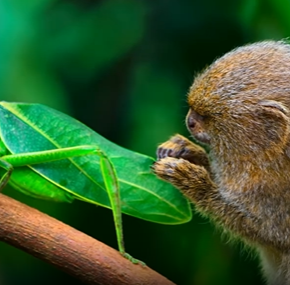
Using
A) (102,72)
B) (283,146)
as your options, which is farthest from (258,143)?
(102,72)

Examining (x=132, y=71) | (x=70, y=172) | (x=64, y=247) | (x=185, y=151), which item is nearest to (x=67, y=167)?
(x=70, y=172)

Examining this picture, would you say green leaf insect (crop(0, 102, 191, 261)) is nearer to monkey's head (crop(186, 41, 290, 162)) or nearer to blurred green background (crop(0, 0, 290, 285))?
monkey's head (crop(186, 41, 290, 162))

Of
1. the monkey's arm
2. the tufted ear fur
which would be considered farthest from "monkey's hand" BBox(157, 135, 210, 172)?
the tufted ear fur

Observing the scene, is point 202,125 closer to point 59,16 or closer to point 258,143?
point 258,143

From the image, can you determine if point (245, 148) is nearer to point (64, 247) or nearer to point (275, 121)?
point (275, 121)

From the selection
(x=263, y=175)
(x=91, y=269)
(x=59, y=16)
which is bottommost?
(x=91, y=269)
